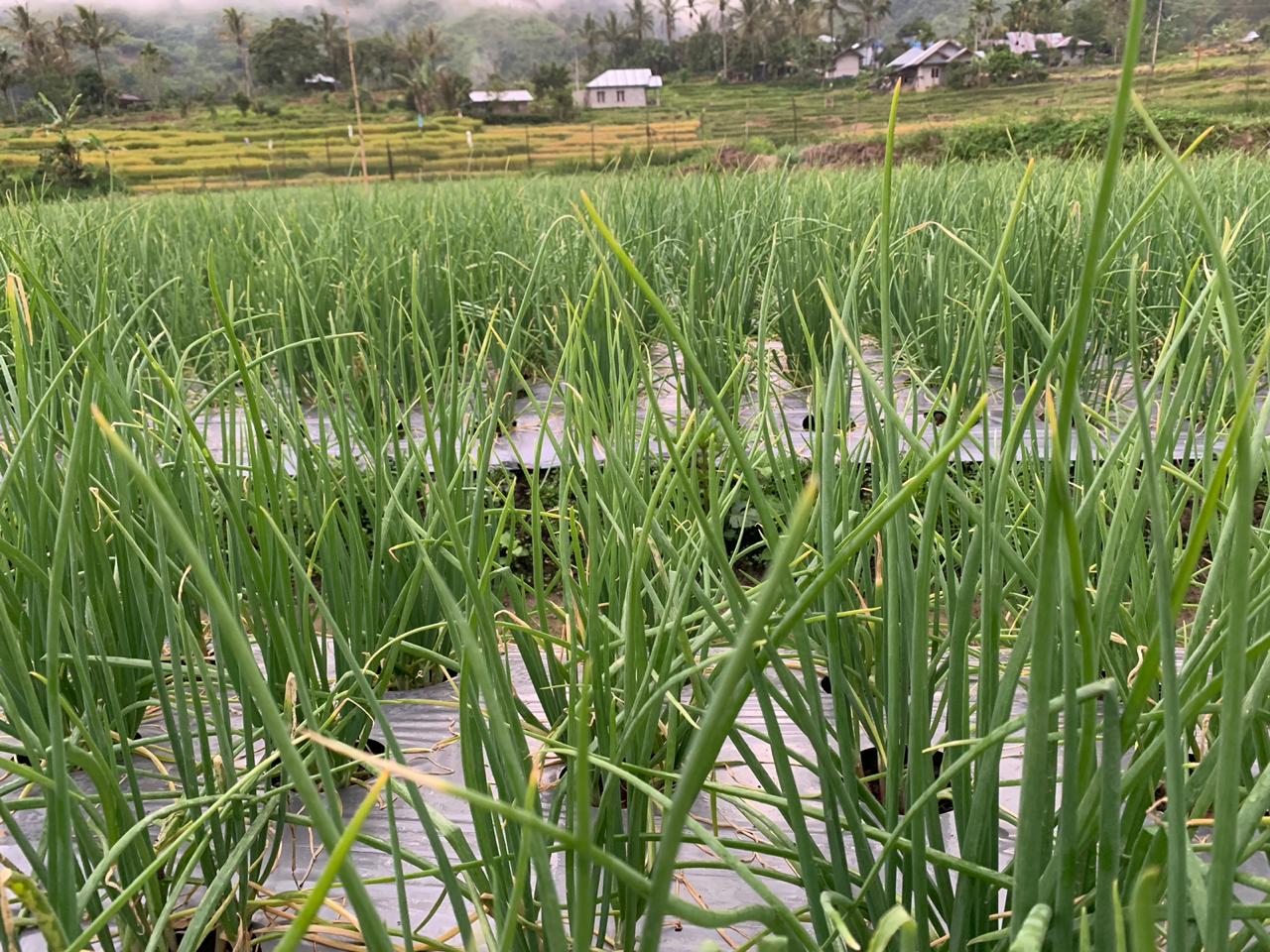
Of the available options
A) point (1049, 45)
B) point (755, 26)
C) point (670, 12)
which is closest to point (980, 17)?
point (1049, 45)

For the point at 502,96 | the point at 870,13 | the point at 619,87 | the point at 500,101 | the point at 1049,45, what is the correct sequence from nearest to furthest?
the point at 1049,45 < the point at 500,101 < the point at 502,96 < the point at 870,13 < the point at 619,87

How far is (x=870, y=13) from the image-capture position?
3012cm

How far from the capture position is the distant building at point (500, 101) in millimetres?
25516

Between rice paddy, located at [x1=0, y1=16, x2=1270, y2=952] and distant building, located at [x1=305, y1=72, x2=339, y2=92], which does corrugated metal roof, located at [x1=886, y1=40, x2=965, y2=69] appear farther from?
rice paddy, located at [x1=0, y1=16, x2=1270, y2=952]

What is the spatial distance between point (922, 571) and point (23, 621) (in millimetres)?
654

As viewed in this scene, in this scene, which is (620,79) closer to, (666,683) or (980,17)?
(980,17)

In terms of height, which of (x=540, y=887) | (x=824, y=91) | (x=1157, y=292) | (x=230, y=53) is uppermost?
(x=230, y=53)

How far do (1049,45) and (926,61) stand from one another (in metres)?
4.31

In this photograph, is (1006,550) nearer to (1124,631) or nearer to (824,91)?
(1124,631)

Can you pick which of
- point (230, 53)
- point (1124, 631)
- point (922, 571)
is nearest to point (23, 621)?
point (922, 571)

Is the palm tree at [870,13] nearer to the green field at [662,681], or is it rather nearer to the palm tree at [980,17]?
the palm tree at [980,17]

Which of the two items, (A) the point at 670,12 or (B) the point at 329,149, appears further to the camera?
(A) the point at 670,12

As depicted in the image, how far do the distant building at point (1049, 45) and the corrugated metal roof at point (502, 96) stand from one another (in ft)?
46.9

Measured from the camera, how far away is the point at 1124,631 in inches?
27.6
